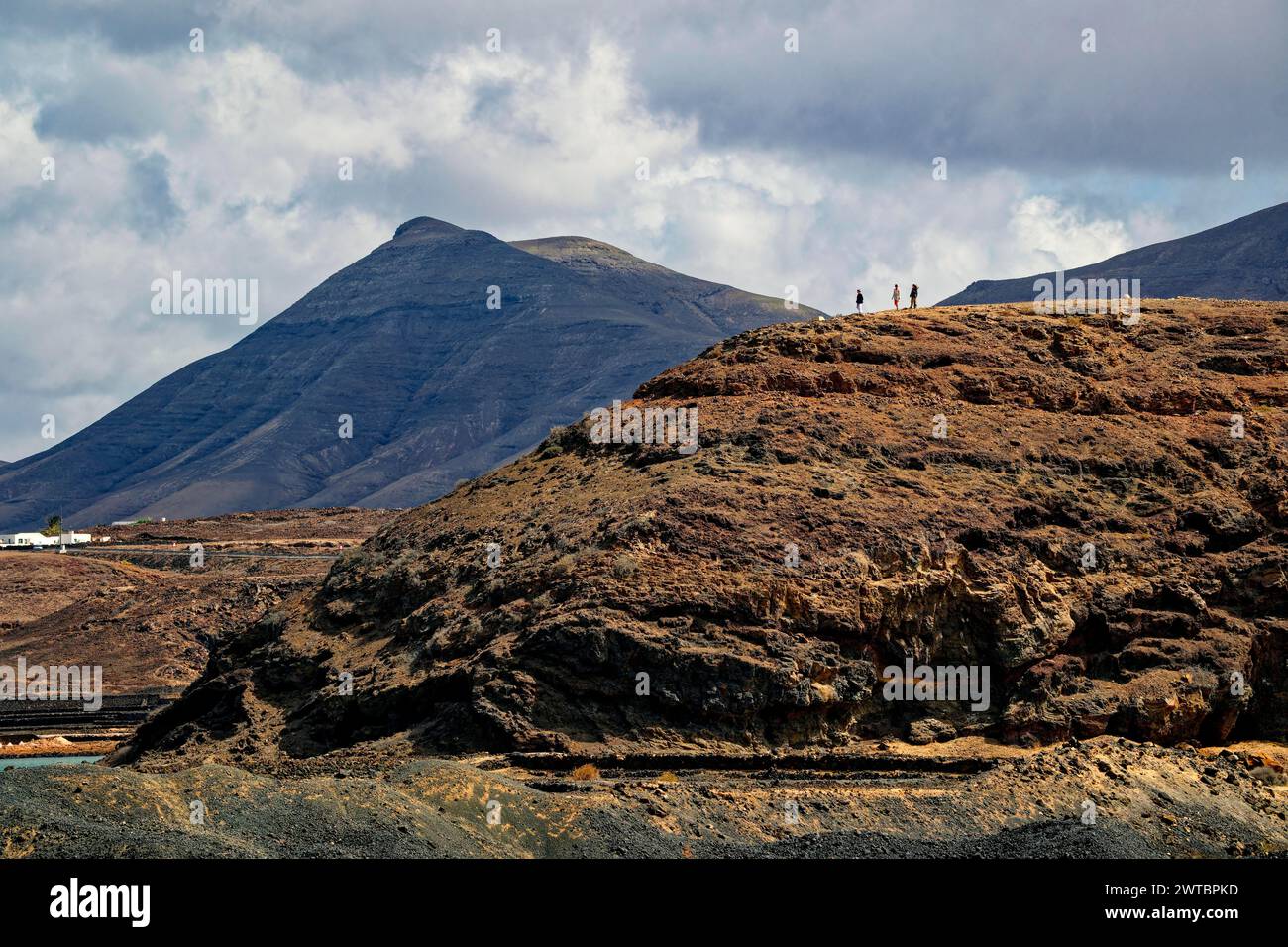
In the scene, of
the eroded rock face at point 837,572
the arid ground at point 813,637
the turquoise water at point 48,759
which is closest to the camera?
the arid ground at point 813,637

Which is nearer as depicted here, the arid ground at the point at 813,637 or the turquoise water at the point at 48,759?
the arid ground at the point at 813,637

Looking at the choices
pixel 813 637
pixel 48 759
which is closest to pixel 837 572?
pixel 813 637

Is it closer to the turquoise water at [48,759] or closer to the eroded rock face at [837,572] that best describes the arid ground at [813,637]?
the eroded rock face at [837,572]

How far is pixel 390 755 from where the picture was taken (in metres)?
43.4

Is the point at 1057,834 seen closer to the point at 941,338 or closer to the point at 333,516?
the point at 941,338

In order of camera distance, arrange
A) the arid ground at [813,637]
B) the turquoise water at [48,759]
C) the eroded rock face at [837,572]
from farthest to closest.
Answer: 1. the turquoise water at [48,759]
2. the eroded rock face at [837,572]
3. the arid ground at [813,637]

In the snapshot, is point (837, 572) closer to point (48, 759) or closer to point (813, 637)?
point (813, 637)

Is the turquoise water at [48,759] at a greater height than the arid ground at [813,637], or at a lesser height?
lesser

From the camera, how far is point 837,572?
46000 mm

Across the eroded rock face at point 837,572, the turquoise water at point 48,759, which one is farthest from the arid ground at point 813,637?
the turquoise water at point 48,759

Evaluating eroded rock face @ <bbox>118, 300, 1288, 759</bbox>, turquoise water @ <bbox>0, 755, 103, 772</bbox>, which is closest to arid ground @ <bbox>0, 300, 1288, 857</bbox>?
eroded rock face @ <bbox>118, 300, 1288, 759</bbox>

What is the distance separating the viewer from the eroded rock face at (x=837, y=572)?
44.0 m

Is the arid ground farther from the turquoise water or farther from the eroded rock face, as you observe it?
the turquoise water

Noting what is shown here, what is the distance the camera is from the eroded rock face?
44.0 m
